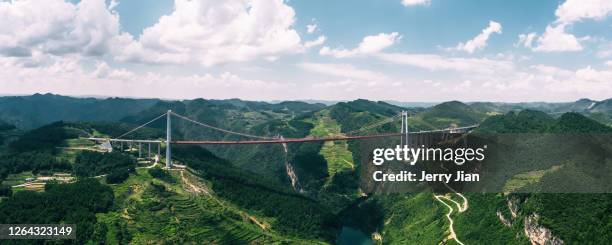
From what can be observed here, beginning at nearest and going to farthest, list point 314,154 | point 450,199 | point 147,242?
point 147,242 → point 450,199 → point 314,154

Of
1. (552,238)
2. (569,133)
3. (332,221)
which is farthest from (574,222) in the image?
(332,221)

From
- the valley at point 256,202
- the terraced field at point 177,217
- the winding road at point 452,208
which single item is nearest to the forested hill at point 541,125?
the valley at point 256,202

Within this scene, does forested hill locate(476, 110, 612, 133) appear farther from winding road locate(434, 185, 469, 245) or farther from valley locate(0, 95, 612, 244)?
winding road locate(434, 185, 469, 245)

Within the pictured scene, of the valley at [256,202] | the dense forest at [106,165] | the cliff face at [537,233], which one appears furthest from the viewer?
the dense forest at [106,165]

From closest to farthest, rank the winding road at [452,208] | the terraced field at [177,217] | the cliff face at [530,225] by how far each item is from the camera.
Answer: the cliff face at [530,225], the terraced field at [177,217], the winding road at [452,208]

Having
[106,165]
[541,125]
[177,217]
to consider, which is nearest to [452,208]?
[177,217]

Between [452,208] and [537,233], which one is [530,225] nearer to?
[537,233]

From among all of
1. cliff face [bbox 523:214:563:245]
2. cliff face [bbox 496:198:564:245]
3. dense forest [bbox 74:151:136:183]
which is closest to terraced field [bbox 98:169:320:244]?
dense forest [bbox 74:151:136:183]

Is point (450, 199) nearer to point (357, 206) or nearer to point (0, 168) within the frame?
point (357, 206)

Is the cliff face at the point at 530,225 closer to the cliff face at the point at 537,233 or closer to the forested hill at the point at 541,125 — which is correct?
the cliff face at the point at 537,233
